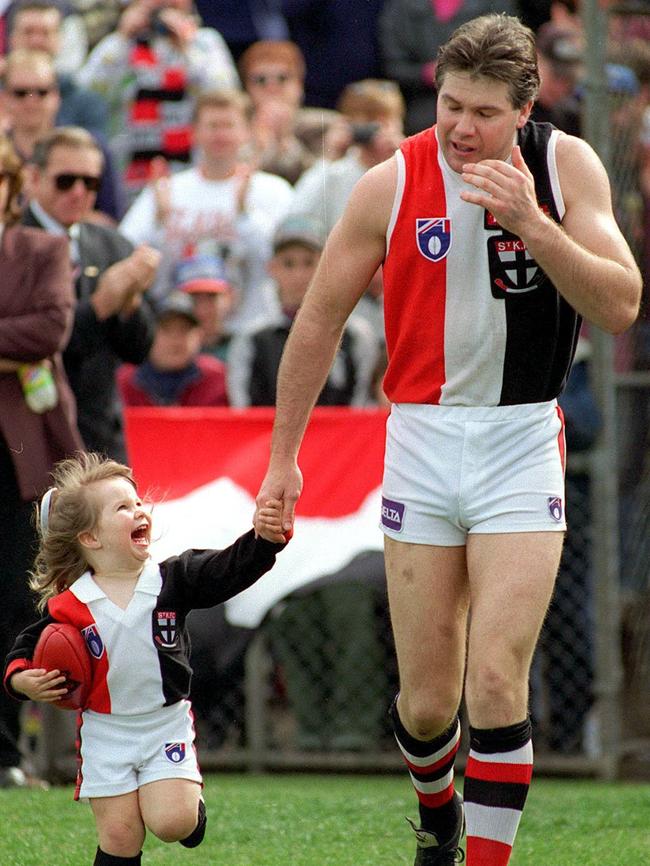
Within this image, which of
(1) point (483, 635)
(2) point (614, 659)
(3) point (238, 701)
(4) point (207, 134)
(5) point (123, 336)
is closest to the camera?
(1) point (483, 635)

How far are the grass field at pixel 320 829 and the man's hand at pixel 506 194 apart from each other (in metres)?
2.33

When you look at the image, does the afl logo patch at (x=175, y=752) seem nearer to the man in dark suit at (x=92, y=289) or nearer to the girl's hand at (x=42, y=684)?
the girl's hand at (x=42, y=684)

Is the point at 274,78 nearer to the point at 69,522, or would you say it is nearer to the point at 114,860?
the point at 69,522

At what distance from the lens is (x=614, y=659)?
789cm

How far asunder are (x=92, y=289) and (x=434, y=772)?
10.8 feet

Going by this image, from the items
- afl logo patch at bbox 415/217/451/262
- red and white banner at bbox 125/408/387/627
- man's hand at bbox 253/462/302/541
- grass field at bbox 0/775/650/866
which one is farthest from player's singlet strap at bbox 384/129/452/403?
red and white banner at bbox 125/408/387/627

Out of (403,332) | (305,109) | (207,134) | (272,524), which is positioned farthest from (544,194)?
(305,109)

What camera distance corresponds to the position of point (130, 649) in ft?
14.2

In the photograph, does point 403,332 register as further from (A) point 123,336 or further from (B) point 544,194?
(A) point 123,336

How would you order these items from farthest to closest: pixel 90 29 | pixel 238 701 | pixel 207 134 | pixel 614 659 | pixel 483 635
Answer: pixel 90 29 < pixel 207 134 < pixel 238 701 < pixel 614 659 < pixel 483 635

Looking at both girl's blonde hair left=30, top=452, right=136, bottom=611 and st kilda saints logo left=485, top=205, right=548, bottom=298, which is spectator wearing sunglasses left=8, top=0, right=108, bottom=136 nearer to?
girl's blonde hair left=30, top=452, right=136, bottom=611

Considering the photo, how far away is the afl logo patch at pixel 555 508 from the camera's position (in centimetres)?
441

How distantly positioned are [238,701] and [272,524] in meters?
4.17

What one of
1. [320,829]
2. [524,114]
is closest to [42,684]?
[524,114]
